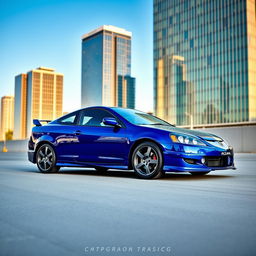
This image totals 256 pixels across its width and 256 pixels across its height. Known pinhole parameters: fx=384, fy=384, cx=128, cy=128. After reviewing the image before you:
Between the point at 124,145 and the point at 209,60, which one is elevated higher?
the point at 209,60

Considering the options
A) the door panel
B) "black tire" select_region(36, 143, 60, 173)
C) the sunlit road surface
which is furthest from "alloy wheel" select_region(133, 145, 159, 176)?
"black tire" select_region(36, 143, 60, 173)

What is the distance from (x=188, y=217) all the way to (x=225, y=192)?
1.86 metres

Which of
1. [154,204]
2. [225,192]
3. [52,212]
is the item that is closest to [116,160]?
[225,192]

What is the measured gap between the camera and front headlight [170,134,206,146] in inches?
270

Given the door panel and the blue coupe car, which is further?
the door panel

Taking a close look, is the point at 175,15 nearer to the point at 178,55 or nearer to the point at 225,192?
the point at 178,55

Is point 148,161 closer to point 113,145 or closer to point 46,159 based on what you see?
point 113,145

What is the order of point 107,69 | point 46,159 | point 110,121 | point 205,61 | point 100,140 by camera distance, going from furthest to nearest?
point 107,69 < point 205,61 < point 46,159 < point 100,140 < point 110,121

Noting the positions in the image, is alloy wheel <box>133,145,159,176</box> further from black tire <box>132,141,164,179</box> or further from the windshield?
the windshield

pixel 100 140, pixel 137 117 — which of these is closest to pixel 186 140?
pixel 137 117

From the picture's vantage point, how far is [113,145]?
293 inches

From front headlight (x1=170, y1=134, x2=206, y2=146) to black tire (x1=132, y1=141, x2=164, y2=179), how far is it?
Answer: 13.6 inches

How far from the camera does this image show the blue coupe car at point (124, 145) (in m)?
6.83

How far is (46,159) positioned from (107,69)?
172 meters
